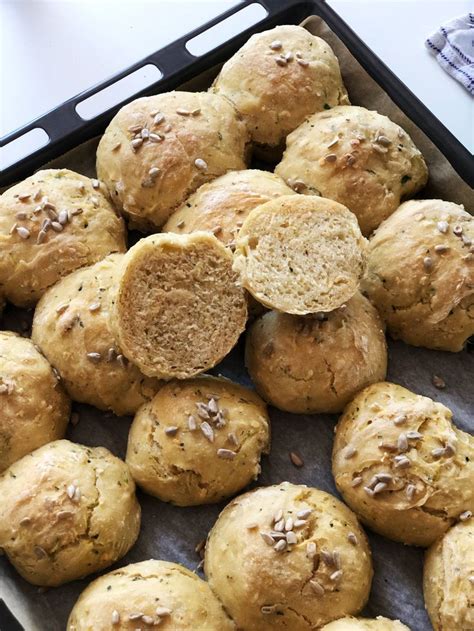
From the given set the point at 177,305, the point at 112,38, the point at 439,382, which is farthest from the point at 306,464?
the point at 112,38

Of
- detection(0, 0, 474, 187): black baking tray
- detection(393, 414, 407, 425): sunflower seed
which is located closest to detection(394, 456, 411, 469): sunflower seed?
detection(393, 414, 407, 425): sunflower seed

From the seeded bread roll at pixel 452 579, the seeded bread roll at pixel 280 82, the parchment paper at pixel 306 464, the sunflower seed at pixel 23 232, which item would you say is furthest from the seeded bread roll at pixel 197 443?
the seeded bread roll at pixel 280 82

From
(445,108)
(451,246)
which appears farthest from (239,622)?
(445,108)

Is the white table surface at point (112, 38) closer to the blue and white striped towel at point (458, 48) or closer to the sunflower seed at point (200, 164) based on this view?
the blue and white striped towel at point (458, 48)

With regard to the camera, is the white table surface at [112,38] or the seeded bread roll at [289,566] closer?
the seeded bread roll at [289,566]

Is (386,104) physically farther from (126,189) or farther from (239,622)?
(239,622)

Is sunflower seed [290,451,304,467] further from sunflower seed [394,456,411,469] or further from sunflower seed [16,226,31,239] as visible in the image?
sunflower seed [16,226,31,239]
